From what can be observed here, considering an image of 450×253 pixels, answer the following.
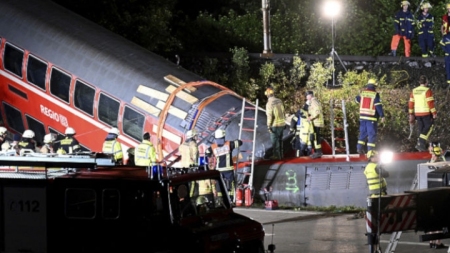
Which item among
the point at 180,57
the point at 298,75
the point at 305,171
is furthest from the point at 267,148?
the point at 180,57

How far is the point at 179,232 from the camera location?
12492 mm

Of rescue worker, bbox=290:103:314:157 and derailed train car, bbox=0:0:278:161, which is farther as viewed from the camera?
derailed train car, bbox=0:0:278:161

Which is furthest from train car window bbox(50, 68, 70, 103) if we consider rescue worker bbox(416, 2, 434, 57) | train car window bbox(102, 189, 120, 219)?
train car window bbox(102, 189, 120, 219)

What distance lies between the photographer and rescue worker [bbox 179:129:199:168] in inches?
792

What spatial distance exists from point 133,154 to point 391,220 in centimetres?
972

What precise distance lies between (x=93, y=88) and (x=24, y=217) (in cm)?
1074

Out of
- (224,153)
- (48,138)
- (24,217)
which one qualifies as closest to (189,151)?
→ (224,153)

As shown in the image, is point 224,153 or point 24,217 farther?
point 224,153

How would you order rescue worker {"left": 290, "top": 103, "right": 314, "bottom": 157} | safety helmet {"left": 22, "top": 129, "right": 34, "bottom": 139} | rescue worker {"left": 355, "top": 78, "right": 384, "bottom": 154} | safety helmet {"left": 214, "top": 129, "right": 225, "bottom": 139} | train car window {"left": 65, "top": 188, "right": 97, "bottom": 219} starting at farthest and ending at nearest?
safety helmet {"left": 22, "top": 129, "right": 34, "bottom": 139} < rescue worker {"left": 290, "top": 103, "right": 314, "bottom": 157} < rescue worker {"left": 355, "top": 78, "right": 384, "bottom": 154} < safety helmet {"left": 214, "top": 129, "right": 225, "bottom": 139} < train car window {"left": 65, "top": 188, "right": 97, "bottom": 219}

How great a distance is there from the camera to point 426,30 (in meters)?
27.9

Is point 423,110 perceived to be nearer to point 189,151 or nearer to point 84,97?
point 189,151

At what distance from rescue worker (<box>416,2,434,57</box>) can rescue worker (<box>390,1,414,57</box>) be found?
0.26 metres

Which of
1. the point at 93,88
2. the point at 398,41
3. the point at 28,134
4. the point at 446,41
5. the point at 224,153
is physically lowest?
the point at 224,153

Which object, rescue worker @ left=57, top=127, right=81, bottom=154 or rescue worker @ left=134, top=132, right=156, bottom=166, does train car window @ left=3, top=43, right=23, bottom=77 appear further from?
rescue worker @ left=134, top=132, right=156, bottom=166
